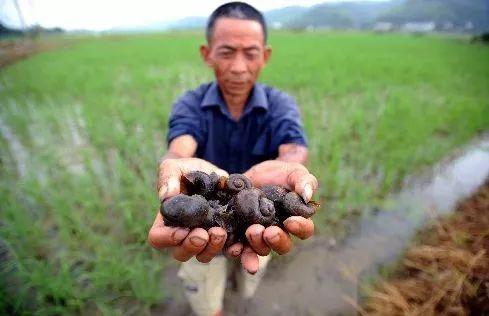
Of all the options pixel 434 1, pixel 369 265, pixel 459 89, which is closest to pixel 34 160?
pixel 369 265

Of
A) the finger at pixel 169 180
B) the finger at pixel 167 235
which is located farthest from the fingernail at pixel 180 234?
the finger at pixel 169 180

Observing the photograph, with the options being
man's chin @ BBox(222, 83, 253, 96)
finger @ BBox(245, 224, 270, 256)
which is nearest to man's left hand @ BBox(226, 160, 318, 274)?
finger @ BBox(245, 224, 270, 256)

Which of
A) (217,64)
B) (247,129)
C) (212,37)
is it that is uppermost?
(212,37)

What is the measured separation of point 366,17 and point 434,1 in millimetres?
23728

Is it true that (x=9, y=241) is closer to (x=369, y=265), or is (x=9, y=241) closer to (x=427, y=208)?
(x=369, y=265)

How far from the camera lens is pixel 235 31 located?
1.93 metres

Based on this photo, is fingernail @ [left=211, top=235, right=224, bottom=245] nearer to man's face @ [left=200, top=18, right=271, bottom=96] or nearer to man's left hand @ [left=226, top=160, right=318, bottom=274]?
man's left hand @ [left=226, top=160, right=318, bottom=274]

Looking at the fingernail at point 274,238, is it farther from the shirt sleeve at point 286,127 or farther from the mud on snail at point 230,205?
the shirt sleeve at point 286,127

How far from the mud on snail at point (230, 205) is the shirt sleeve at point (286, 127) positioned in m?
0.68

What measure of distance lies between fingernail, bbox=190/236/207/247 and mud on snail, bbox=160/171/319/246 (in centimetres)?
5

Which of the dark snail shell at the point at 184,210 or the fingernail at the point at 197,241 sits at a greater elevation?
the dark snail shell at the point at 184,210

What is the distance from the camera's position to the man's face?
6.38ft

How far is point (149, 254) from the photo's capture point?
2.46 meters

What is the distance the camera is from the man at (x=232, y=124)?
6.30 ft
